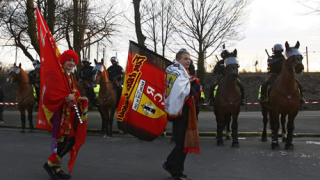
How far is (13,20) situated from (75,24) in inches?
159

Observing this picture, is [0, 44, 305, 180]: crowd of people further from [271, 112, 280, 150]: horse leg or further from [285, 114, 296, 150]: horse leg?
[285, 114, 296, 150]: horse leg

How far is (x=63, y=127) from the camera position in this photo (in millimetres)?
5223

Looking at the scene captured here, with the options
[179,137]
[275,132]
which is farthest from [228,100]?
[179,137]

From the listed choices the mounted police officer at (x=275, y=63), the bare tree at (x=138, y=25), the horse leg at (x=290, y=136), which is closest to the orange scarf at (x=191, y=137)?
the horse leg at (x=290, y=136)

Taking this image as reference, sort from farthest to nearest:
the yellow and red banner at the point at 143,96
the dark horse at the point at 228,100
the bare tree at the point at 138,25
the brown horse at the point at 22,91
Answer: the bare tree at the point at 138,25 → the brown horse at the point at 22,91 → the dark horse at the point at 228,100 → the yellow and red banner at the point at 143,96

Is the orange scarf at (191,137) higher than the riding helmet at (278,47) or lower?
lower

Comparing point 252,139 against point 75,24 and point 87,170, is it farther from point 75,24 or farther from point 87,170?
point 75,24

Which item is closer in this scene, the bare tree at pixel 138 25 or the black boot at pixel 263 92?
the black boot at pixel 263 92

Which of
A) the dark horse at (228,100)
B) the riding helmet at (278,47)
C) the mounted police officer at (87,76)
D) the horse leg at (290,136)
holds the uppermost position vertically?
the riding helmet at (278,47)

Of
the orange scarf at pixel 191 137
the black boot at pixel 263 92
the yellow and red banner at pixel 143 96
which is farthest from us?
the black boot at pixel 263 92

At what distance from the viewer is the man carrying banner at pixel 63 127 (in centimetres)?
522

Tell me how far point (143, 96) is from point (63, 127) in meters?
1.96

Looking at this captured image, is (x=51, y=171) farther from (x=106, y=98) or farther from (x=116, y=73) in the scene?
(x=116, y=73)

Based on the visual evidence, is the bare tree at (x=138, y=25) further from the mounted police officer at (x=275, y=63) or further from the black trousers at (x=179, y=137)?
the black trousers at (x=179, y=137)
